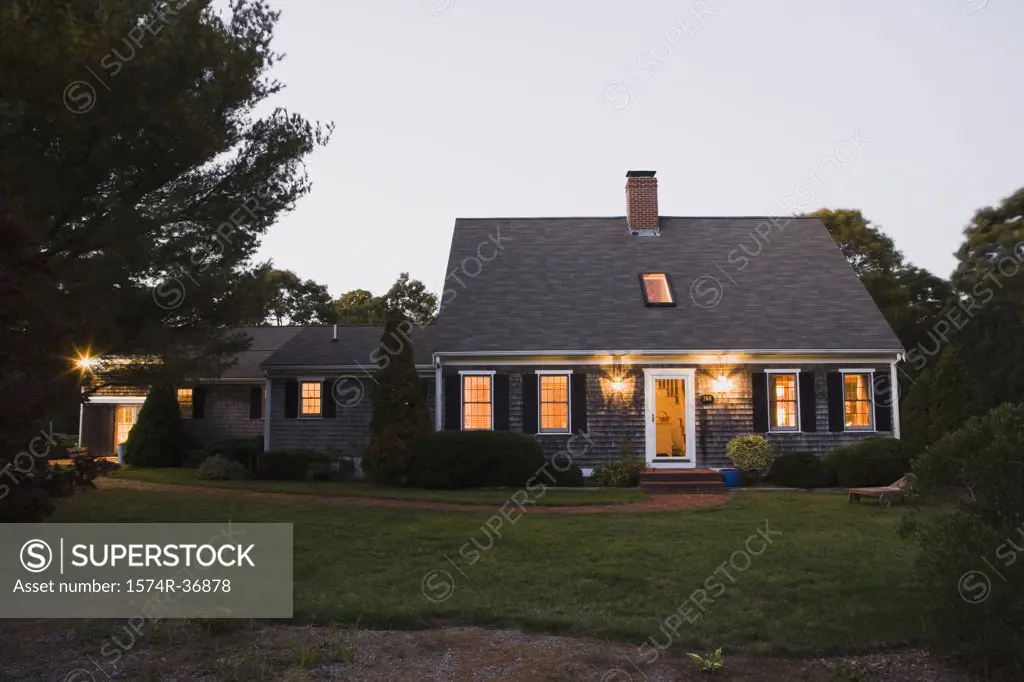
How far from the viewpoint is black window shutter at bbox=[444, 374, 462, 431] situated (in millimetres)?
18406

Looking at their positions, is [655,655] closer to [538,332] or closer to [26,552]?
[26,552]

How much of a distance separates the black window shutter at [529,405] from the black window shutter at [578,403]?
825 millimetres

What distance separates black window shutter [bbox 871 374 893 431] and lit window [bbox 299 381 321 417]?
13.6 m

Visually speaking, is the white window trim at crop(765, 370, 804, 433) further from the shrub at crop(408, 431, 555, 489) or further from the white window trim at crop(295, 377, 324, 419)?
the white window trim at crop(295, 377, 324, 419)

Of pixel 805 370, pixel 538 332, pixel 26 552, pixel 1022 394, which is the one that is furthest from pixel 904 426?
pixel 26 552

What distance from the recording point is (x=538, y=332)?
18828 mm

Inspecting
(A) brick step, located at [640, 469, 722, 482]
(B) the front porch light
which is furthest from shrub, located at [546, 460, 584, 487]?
(B) the front porch light

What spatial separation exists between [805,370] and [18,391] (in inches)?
641

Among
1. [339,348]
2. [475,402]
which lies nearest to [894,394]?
[475,402]

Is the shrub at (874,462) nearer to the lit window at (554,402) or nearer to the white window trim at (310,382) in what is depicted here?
the lit window at (554,402)

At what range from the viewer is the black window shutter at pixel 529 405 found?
Answer: 18.2 m

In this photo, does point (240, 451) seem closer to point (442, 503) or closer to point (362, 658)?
point (442, 503)

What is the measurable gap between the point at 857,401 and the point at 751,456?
3267 mm

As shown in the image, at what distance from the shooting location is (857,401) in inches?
730
